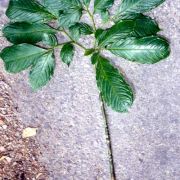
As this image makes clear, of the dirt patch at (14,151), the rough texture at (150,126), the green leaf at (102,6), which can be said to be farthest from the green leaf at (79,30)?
the dirt patch at (14,151)

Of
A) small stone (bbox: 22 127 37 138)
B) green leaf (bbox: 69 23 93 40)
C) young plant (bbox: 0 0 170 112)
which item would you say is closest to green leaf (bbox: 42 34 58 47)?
young plant (bbox: 0 0 170 112)

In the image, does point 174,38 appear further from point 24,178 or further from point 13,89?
point 24,178

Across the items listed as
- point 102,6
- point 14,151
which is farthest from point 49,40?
point 14,151

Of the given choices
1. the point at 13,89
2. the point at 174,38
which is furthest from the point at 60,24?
the point at 174,38

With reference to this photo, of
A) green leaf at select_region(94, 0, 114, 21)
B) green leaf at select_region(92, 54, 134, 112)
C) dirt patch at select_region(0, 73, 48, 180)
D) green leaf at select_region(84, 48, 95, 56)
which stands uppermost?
green leaf at select_region(94, 0, 114, 21)

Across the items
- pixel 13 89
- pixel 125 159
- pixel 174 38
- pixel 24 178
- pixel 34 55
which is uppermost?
pixel 174 38

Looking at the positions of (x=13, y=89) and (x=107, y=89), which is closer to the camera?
(x=107, y=89)

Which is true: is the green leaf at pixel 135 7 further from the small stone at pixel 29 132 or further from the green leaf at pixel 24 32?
the small stone at pixel 29 132

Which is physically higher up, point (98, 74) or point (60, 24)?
point (60, 24)

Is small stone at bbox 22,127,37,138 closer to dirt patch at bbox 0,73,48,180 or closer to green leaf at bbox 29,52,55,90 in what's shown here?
dirt patch at bbox 0,73,48,180
